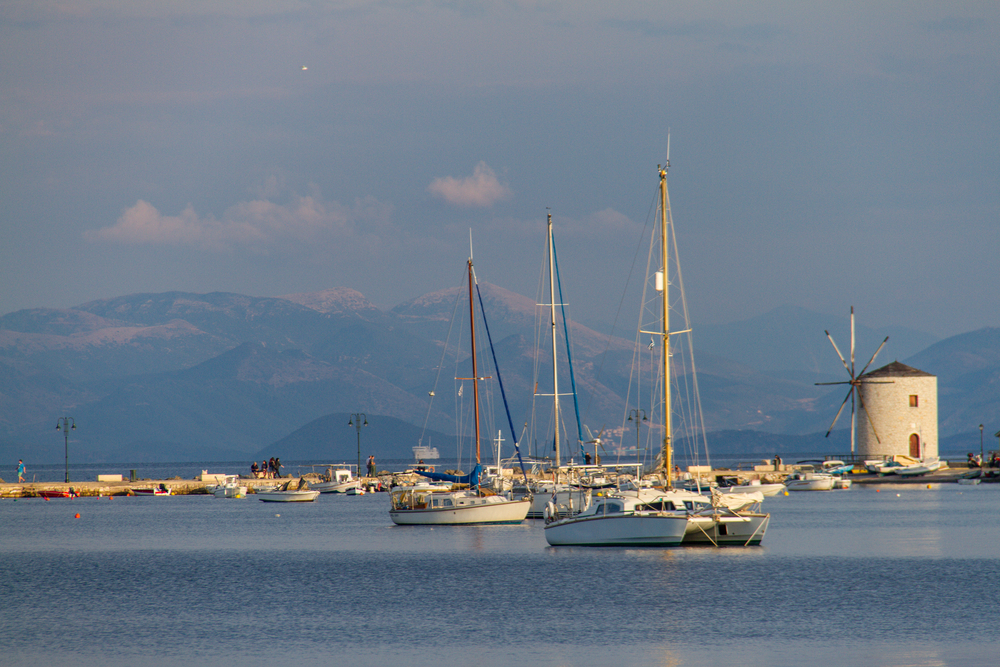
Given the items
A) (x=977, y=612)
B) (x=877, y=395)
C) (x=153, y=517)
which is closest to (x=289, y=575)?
(x=977, y=612)

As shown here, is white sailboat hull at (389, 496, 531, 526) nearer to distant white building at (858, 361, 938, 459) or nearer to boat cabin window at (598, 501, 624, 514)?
boat cabin window at (598, 501, 624, 514)

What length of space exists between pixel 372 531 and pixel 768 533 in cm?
2141

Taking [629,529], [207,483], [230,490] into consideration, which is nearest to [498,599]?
[629,529]

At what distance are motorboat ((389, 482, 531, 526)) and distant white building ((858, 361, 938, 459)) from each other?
60.4 metres


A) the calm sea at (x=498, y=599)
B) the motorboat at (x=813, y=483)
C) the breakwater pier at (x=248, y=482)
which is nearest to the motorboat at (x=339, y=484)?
the breakwater pier at (x=248, y=482)

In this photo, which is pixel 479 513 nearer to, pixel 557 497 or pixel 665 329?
pixel 557 497

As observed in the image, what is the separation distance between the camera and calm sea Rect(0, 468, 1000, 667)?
26281 millimetres

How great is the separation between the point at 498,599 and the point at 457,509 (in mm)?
27118

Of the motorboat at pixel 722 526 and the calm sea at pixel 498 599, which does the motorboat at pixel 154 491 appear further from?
the motorboat at pixel 722 526

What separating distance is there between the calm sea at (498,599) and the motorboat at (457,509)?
71cm

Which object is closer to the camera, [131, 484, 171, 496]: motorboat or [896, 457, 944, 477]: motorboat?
[896, 457, 944, 477]: motorboat

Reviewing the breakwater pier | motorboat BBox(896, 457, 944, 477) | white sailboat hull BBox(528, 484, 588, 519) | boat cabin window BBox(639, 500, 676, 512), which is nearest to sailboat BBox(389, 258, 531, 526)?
white sailboat hull BBox(528, 484, 588, 519)

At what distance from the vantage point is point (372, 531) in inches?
2571

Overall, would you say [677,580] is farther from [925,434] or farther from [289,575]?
[925,434]
